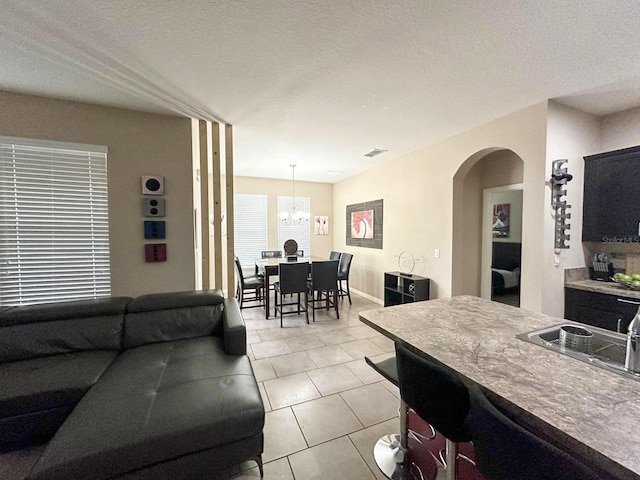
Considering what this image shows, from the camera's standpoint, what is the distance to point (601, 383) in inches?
35.8

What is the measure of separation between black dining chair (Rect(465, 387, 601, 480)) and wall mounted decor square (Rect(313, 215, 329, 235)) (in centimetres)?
596

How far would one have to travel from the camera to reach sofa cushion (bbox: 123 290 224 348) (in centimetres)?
220

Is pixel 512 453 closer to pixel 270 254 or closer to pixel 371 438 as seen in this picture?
pixel 371 438

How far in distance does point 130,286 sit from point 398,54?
348 cm

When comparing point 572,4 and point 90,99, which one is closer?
point 572,4

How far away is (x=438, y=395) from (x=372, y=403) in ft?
4.58

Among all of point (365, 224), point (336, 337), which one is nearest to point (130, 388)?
point (336, 337)

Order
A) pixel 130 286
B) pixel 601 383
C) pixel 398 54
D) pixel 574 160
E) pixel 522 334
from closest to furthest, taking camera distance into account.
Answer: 1. pixel 601 383
2. pixel 522 334
3. pixel 398 54
4. pixel 574 160
5. pixel 130 286

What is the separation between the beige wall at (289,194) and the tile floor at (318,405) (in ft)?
10.2

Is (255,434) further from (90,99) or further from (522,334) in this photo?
(90,99)

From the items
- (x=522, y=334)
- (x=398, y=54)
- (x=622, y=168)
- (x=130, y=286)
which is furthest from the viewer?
(x=130, y=286)

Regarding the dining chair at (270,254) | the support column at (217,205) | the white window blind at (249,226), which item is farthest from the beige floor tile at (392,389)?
the white window blind at (249,226)

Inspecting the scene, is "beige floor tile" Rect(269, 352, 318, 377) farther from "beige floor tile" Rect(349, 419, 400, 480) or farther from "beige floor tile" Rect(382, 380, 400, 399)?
"beige floor tile" Rect(349, 419, 400, 480)

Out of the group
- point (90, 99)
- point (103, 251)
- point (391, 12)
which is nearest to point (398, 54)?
point (391, 12)
